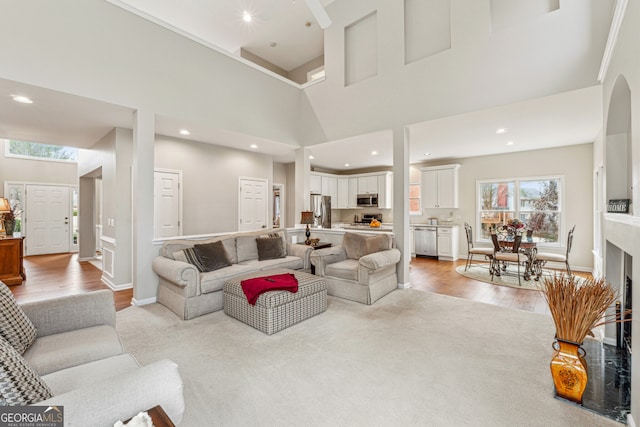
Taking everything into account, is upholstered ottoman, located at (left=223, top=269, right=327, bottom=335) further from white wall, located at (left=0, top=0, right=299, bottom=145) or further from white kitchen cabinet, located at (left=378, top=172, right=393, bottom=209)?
white kitchen cabinet, located at (left=378, top=172, right=393, bottom=209)

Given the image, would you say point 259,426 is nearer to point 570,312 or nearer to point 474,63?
point 570,312

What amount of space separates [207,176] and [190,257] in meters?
2.79

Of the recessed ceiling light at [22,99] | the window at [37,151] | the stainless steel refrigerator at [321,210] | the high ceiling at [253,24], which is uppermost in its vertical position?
the high ceiling at [253,24]

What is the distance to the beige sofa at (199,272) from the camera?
341 centimetres

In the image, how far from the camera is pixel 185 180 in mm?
5762

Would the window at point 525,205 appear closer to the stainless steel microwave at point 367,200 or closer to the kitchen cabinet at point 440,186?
the kitchen cabinet at point 440,186

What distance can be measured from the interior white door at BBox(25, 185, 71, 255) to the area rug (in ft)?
37.6

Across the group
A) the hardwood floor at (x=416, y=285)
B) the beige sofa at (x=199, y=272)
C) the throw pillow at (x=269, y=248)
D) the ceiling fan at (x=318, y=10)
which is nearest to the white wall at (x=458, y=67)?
the ceiling fan at (x=318, y=10)

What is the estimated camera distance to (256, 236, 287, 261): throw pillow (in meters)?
4.65

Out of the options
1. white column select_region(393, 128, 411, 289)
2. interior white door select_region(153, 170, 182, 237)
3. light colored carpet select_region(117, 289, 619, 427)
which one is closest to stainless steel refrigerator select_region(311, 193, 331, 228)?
interior white door select_region(153, 170, 182, 237)

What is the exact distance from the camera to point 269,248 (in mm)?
4688

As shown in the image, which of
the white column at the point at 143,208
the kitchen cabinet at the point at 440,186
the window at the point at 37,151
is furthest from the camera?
the window at the point at 37,151

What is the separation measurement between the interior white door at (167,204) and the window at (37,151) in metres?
4.70

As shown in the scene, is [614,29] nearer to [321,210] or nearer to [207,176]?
[207,176]
